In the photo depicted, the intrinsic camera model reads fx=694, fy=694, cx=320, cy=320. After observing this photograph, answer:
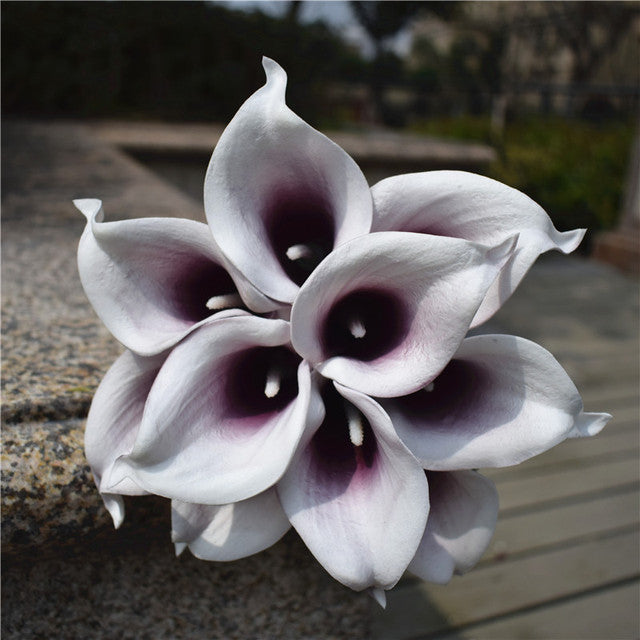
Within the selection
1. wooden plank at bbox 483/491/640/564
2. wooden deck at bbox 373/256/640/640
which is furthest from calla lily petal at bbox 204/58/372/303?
wooden plank at bbox 483/491/640/564

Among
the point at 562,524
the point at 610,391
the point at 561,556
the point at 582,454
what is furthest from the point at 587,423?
the point at 610,391

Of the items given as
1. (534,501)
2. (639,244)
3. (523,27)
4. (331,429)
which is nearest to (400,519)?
(331,429)

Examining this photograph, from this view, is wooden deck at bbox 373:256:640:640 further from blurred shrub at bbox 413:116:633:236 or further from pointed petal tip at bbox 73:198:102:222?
blurred shrub at bbox 413:116:633:236

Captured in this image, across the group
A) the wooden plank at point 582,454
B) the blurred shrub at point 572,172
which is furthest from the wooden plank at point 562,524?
the blurred shrub at point 572,172

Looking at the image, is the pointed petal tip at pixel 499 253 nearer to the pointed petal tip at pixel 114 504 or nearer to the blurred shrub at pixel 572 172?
the pointed petal tip at pixel 114 504

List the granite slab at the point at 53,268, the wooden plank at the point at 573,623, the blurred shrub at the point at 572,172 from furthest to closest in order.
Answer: the blurred shrub at the point at 572,172 → the wooden plank at the point at 573,623 → the granite slab at the point at 53,268

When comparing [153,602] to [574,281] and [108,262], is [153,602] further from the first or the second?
[574,281]

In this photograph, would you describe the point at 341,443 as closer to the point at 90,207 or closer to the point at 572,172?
the point at 90,207

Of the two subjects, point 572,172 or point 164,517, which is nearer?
point 164,517
